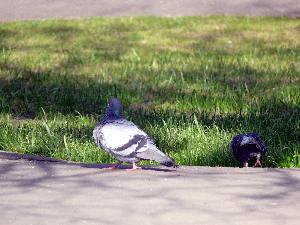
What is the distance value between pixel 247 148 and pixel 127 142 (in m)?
1.19

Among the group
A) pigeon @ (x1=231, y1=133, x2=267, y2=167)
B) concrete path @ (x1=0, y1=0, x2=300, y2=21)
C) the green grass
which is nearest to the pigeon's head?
the green grass

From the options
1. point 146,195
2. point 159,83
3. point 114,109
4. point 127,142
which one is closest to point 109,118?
point 114,109

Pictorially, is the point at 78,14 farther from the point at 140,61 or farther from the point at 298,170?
the point at 298,170

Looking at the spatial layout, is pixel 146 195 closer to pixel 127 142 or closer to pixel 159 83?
pixel 127 142

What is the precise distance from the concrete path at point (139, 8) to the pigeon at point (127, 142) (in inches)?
445

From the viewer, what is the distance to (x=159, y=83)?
11.9 m

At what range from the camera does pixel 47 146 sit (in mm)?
8328

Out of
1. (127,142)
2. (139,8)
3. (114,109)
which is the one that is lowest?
(139,8)

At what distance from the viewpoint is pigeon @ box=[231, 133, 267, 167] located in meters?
7.64

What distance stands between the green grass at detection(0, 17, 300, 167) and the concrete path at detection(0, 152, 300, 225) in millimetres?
923

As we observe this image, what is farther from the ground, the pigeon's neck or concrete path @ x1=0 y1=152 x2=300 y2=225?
the pigeon's neck

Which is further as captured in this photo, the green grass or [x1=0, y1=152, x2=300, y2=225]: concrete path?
the green grass

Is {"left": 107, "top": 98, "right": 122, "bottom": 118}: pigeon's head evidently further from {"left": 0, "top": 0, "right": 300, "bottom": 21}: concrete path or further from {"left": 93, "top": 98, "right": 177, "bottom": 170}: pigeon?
{"left": 0, "top": 0, "right": 300, "bottom": 21}: concrete path

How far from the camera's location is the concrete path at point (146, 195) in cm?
573
